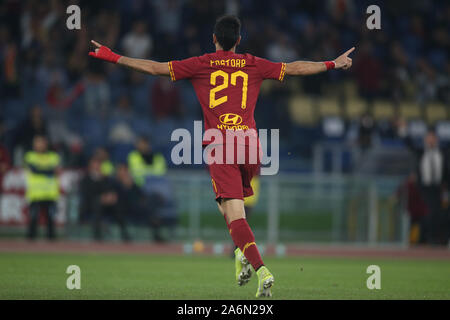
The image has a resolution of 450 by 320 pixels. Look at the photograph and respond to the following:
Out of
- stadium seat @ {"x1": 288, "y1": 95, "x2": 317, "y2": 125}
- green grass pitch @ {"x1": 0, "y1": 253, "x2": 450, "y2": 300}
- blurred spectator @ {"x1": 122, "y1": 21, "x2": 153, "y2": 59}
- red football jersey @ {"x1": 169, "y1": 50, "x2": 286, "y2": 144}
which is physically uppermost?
blurred spectator @ {"x1": 122, "y1": 21, "x2": 153, "y2": 59}

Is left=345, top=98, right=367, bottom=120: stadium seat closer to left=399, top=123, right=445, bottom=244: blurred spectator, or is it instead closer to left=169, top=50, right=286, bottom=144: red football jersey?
left=399, top=123, right=445, bottom=244: blurred spectator

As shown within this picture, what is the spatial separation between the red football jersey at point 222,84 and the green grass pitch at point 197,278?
1.55 meters

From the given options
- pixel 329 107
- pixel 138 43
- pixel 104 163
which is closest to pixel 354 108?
pixel 329 107

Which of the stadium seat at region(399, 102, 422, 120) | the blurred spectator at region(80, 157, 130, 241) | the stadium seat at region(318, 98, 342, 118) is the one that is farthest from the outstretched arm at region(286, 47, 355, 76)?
the stadium seat at region(399, 102, 422, 120)

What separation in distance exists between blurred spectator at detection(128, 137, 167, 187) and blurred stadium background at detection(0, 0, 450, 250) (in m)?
0.14

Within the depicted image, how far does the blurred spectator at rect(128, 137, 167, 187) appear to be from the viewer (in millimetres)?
17469

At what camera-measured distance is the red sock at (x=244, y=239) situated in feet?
24.8

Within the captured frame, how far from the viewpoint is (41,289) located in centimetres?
802

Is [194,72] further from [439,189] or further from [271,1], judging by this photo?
[271,1]

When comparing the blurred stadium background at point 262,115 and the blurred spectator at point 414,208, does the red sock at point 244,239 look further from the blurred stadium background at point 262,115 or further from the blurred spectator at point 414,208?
the blurred spectator at point 414,208

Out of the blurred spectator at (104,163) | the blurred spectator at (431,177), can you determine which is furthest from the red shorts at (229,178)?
the blurred spectator at (431,177)

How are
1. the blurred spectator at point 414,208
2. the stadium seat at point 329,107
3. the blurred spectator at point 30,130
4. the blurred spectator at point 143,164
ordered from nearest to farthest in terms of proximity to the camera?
1. the blurred spectator at point 30,130
2. the blurred spectator at point 143,164
3. the blurred spectator at point 414,208
4. the stadium seat at point 329,107

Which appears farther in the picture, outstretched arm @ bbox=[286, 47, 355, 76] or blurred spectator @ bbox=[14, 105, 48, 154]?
blurred spectator @ bbox=[14, 105, 48, 154]

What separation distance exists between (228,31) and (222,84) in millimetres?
470
